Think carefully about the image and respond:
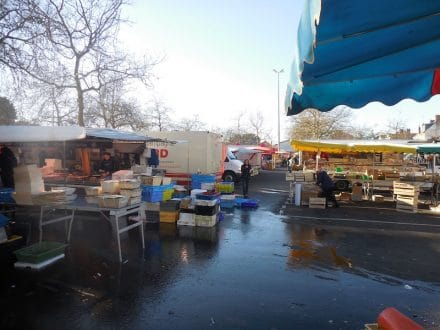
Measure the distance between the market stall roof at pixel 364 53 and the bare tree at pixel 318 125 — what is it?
1886 inches

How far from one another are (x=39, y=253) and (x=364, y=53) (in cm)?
610

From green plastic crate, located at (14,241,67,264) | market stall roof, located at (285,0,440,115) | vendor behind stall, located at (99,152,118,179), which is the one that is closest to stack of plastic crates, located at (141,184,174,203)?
green plastic crate, located at (14,241,67,264)

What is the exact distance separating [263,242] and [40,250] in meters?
4.92

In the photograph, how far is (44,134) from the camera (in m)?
7.84

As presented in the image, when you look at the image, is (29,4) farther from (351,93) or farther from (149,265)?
(351,93)

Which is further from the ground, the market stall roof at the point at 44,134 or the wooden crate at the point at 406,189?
the market stall roof at the point at 44,134

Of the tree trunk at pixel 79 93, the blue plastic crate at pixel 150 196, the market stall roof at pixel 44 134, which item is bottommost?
Result: the blue plastic crate at pixel 150 196

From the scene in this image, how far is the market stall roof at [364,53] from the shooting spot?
221cm

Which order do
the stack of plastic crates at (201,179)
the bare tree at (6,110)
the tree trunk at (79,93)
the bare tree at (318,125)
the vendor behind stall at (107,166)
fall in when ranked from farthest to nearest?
the bare tree at (318,125) < the tree trunk at (79,93) < the bare tree at (6,110) < the stack of plastic crates at (201,179) < the vendor behind stall at (107,166)

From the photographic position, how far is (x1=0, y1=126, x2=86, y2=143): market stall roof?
774cm

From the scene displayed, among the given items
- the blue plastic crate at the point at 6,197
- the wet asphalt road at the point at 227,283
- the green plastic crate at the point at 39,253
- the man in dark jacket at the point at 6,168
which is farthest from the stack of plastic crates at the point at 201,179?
the green plastic crate at the point at 39,253

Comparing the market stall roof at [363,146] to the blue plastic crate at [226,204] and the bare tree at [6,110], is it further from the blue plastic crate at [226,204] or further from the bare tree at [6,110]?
the bare tree at [6,110]

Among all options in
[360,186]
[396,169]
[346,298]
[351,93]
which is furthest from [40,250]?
[396,169]

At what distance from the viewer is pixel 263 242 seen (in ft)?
28.3
